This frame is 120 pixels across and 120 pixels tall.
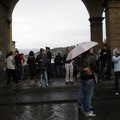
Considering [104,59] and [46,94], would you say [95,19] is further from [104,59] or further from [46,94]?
[46,94]

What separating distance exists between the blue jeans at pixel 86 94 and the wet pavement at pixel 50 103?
247 mm

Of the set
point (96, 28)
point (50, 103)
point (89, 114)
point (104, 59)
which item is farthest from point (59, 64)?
point (89, 114)

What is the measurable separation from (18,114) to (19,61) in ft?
25.8

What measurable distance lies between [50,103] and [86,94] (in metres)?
2.21

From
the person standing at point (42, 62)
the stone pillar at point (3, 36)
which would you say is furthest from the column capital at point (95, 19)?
the person standing at point (42, 62)

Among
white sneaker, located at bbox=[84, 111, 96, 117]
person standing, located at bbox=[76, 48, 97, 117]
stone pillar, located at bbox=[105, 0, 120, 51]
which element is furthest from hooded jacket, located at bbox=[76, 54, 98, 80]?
stone pillar, located at bbox=[105, 0, 120, 51]

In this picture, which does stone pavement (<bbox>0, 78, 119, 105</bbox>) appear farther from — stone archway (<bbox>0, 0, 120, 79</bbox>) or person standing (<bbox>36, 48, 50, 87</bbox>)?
stone archway (<bbox>0, 0, 120, 79</bbox>)

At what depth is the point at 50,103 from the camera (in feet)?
29.8

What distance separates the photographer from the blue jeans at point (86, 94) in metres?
7.02

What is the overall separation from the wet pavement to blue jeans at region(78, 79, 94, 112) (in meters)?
0.25

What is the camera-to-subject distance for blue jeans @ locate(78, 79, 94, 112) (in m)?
7.02

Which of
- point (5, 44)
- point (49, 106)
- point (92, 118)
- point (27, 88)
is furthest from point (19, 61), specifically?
point (92, 118)

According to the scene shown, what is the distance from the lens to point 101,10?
67.1ft

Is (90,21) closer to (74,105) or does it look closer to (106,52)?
(106,52)
